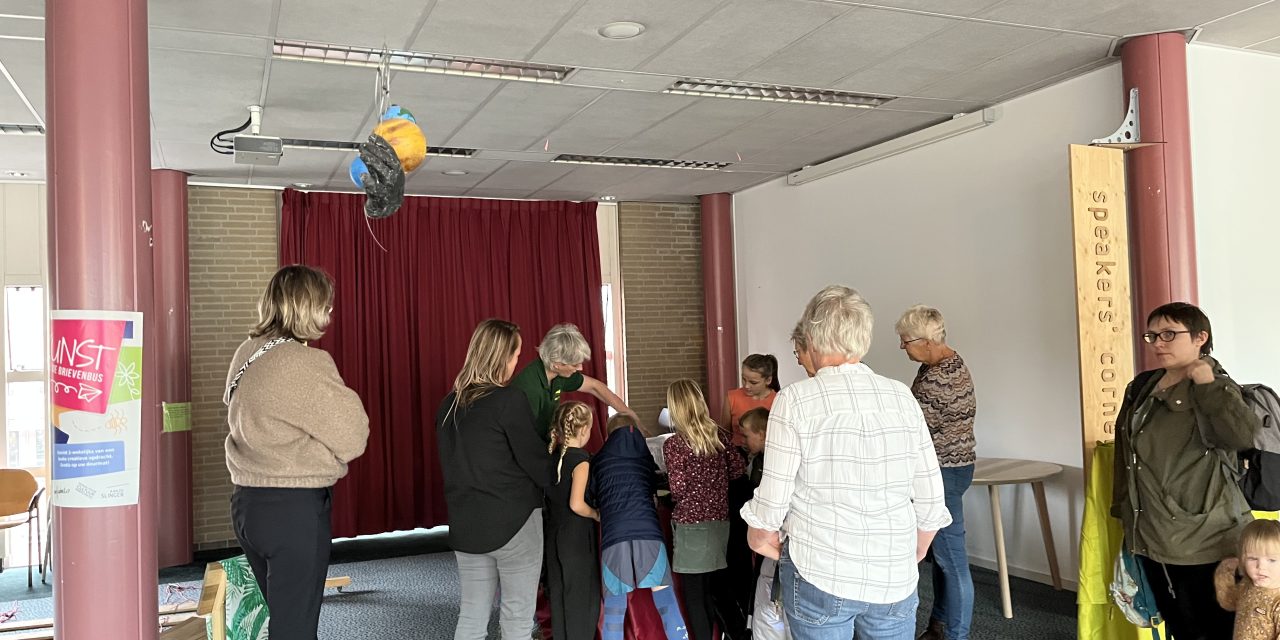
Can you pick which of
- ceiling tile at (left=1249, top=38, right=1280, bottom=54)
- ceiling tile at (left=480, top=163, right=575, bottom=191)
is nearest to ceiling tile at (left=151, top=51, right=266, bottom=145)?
ceiling tile at (left=480, top=163, right=575, bottom=191)

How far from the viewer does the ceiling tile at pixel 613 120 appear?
503 cm

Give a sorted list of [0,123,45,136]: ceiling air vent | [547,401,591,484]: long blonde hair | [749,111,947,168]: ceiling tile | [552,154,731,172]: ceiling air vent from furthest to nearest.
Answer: [552,154,731,172]: ceiling air vent
[749,111,947,168]: ceiling tile
[0,123,45,136]: ceiling air vent
[547,401,591,484]: long blonde hair

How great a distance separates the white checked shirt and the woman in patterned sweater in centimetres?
159

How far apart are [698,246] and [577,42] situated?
4.70 meters

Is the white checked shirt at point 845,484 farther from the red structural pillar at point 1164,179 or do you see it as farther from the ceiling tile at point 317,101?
the ceiling tile at point 317,101

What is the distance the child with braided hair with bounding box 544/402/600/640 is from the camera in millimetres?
3752

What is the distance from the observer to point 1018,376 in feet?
17.3

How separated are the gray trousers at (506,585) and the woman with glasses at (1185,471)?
2.15m

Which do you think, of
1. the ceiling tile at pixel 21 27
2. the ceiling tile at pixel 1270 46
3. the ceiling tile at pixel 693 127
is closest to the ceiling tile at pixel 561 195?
the ceiling tile at pixel 693 127

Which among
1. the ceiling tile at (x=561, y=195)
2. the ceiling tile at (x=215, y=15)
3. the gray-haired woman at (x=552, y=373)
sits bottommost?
the gray-haired woman at (x=552, y=373)

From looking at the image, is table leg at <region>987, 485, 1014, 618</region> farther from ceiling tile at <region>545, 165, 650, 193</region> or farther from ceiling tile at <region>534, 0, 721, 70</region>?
ceiling tile at <region>545, 165, 650, 193</region>

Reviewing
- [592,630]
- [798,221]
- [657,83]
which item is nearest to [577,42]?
[657,83]

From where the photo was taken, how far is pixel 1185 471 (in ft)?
9.90

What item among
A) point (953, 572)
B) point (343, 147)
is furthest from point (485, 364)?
point (343, 147)
